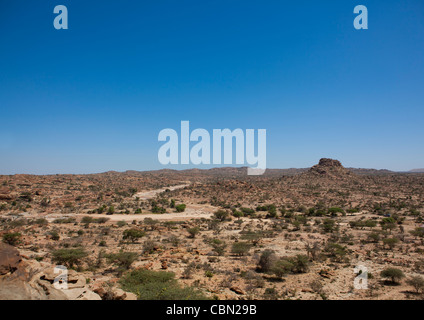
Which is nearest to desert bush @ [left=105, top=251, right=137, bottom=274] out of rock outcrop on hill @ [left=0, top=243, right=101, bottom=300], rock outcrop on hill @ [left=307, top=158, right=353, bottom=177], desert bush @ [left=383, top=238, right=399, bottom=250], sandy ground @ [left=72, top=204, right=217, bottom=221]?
rock outcrop on hill @ [left=0, top=243, right=101, bottom=300]

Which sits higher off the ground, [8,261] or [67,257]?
[8,261]

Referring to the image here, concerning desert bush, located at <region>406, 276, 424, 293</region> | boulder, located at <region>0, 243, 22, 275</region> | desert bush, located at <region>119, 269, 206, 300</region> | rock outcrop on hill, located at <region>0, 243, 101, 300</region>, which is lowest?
desert bush, located at <region>406, 276, 424, 293</region>

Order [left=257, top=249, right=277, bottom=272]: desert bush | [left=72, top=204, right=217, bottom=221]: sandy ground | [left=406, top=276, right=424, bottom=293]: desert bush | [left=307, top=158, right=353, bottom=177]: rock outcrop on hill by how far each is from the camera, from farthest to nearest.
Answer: [left=307, top=158, right=353, bottom=177]: rock outcrop on hill, [left=72, top=204, right=217, bottom=221]: sandy ground, [left=257, top=249, right=277, bottom=272]: desert bush, [left=406, top=276, right=424, bottom=293]: desert bush

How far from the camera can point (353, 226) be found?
2805 centimetres

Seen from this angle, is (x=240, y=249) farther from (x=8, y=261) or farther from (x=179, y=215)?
(x=179, y=215)

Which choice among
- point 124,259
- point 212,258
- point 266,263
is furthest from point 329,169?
point 124,259

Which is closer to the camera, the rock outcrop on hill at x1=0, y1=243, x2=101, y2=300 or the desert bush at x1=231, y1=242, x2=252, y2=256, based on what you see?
the rock outcrop on hill at x1=0, y1=243, x2=101, y2=300

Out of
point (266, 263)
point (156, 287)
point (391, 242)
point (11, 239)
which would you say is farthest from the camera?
point (391, 242)

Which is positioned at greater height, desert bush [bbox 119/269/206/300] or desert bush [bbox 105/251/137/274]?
desert bush [bbox 119/269/206/300]

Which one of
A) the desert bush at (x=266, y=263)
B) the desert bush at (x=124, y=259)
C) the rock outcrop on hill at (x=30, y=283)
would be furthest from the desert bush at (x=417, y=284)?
the desert bush at (x=124, y=259)

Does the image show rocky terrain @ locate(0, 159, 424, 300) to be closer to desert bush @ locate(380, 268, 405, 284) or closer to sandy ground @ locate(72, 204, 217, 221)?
desert bush @ locate(380, 268, 405, 284)

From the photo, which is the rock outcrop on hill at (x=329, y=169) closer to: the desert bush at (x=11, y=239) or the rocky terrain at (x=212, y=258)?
the rocky terrain at (x=212, y=258)
